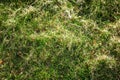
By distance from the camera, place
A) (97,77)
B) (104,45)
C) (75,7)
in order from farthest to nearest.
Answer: (75,7), (104,45), (97,77)

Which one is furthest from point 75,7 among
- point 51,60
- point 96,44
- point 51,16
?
point 51,60

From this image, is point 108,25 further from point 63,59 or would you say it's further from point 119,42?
point 63,59

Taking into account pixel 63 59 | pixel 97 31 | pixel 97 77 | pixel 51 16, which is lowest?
pixel 97 77

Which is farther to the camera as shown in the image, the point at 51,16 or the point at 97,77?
the point at 51,16

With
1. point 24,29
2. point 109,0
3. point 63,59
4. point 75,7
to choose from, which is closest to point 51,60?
point 63,59

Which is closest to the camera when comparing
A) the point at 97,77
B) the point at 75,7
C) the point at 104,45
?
the point at 97,77

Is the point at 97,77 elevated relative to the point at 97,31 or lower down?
lower down
